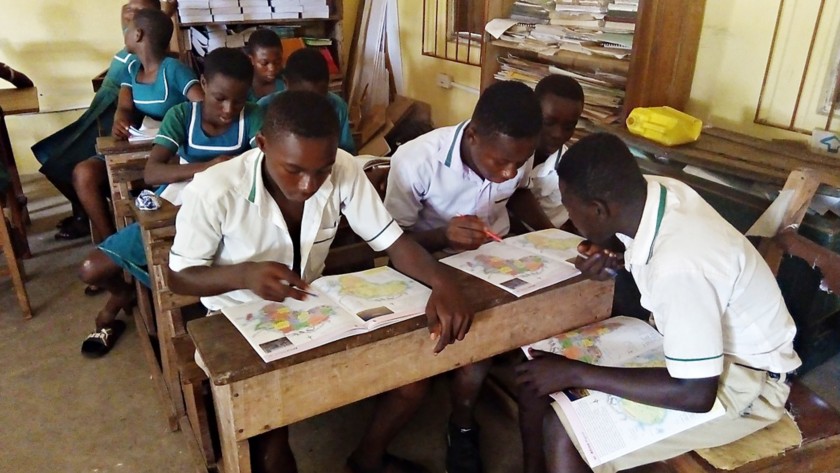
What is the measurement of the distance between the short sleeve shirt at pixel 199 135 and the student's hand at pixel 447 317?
122 cm

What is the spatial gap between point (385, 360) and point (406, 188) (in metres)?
0.69

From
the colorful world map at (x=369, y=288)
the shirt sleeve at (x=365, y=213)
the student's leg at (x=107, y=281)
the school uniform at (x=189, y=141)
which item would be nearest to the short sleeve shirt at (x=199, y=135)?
the school uniform at (x=189, y=141)

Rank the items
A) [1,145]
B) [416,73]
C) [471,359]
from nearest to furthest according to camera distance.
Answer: [471,359] < [1,145] < [416,73]

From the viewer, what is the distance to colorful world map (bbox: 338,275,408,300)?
1.35m

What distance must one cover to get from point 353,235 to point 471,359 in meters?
0.71

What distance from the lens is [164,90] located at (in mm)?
2762

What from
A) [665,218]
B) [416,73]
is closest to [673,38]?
[665,218]

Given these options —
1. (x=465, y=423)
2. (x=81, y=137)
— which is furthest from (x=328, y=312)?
(x=81, y=137)

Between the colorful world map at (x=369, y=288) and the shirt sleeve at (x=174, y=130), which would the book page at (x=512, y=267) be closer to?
the colorful world map at (x=369, y=288)

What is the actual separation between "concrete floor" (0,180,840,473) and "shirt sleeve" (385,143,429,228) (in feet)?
2.26

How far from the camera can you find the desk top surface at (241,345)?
1.09m

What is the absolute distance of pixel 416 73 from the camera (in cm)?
421

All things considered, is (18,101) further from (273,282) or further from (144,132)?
(273,282)

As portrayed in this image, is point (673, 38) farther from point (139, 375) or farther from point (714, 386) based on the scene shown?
point (139, 375)
